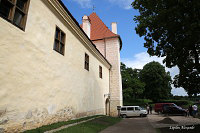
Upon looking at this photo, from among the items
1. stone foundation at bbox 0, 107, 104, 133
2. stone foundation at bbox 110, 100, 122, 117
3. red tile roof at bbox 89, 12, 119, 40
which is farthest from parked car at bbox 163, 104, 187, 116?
stone foundation at bbox 0, 107, 104, 133

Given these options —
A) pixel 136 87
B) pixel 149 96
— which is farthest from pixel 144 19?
pixel 149 96

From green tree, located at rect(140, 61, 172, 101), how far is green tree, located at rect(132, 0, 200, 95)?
3369 cm

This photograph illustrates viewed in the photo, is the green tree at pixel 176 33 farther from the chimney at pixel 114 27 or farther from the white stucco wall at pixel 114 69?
the chimney at pixel 114 27

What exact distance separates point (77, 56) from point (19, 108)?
5.87 meters

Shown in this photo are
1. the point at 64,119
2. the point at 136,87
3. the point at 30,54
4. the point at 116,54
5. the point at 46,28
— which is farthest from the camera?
the point at 136,87

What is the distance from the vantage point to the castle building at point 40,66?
4.54 meters

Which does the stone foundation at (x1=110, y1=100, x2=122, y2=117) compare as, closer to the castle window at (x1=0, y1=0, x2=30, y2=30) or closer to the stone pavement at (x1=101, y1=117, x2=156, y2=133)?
the stone pavement at (x1=101, y1=117, x2=156, y2=133)

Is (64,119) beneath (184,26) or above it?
beneath

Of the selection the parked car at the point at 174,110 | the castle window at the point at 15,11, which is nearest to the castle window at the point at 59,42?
the castle window at the point at 15,11

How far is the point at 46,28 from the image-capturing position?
6.68 metres

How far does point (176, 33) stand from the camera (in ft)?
26.6

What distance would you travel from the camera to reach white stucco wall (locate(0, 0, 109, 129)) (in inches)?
177

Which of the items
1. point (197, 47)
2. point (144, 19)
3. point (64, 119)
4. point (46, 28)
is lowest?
point (64, 119)

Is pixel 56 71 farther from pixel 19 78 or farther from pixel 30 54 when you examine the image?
pixel 19 78
